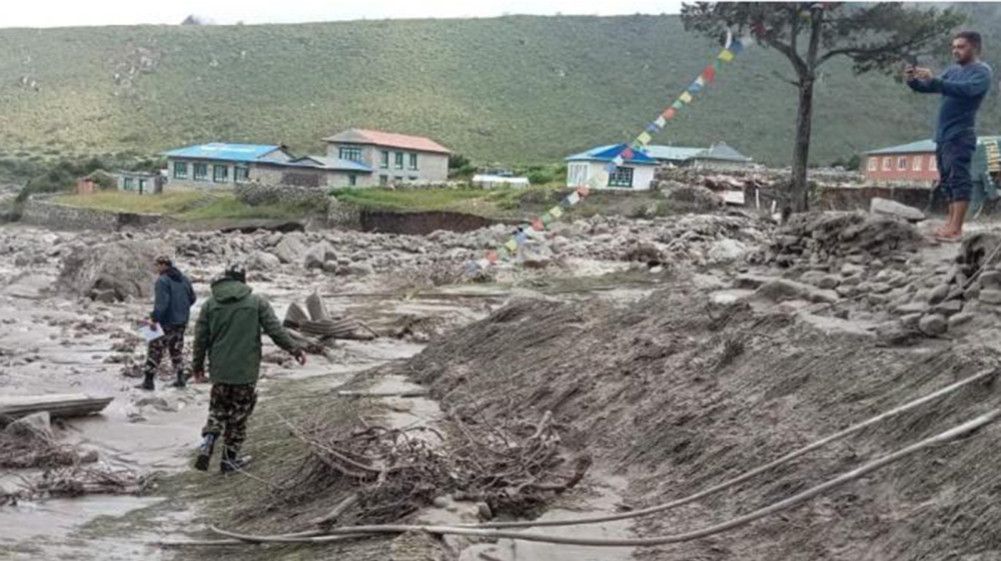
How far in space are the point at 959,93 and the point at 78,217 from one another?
172ft

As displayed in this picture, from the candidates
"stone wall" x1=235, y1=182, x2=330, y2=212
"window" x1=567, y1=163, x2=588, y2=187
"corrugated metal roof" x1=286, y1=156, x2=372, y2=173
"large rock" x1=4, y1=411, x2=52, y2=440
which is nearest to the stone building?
"corrugated metal roof" x1=286, y1=156, x2=372, y2=173

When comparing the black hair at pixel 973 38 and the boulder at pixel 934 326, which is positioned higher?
the black hair at pixel 973 38

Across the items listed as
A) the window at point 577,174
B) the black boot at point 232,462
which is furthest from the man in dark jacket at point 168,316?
the window at point 577,174

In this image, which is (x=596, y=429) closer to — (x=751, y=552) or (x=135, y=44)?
(x=751, y=552)

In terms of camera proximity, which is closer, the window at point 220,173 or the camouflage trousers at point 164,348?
the camouflage trousers at point 164,348

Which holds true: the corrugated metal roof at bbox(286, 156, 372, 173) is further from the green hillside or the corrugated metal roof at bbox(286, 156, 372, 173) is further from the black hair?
the black hair

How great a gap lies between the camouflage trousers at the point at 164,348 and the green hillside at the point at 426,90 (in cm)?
6573

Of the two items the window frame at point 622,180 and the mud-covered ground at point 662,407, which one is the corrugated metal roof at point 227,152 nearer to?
the window frame at point 622,180

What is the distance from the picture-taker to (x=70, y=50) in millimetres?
110688

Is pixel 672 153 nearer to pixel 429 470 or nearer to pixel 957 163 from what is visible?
pixel 957 163

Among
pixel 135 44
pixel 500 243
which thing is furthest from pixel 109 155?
pixel 500 243

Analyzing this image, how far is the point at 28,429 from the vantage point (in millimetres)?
9422

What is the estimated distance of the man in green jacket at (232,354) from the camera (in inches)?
348

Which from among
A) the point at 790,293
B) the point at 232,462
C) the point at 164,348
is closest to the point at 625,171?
the point at 164,348
